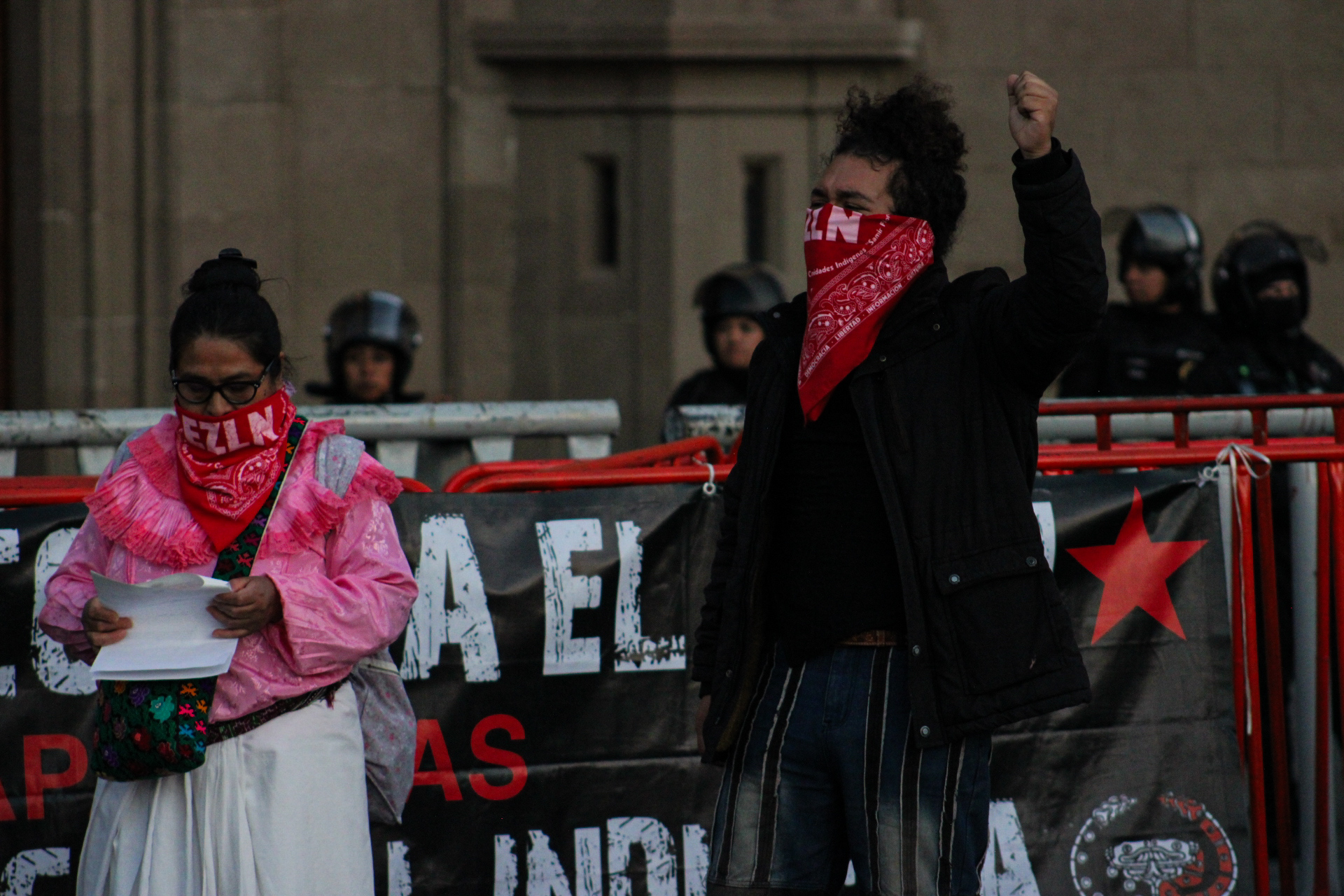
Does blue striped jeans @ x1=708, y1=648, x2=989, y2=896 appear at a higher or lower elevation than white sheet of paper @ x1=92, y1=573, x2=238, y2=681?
lower

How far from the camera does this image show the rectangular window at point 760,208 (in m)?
9.21

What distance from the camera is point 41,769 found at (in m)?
4.29

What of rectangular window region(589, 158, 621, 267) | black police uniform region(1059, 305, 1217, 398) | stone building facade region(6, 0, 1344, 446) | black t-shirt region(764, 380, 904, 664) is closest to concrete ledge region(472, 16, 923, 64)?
stone building facade region(6, 0, 1344, 446)

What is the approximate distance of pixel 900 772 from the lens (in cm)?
302

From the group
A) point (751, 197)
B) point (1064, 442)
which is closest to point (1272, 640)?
point (1064, 442)

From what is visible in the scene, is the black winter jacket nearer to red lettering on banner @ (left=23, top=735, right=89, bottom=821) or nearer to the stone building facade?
red lettering on banner @ (left=23, top=735, right=89, bottom=821)

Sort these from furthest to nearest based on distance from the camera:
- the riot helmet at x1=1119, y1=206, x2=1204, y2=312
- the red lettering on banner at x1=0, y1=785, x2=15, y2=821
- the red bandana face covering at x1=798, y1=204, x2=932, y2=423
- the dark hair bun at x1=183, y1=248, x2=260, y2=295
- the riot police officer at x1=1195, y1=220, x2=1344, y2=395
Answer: the riot helmet at x1=1119, y1=206, x2=1204, y2=312, the riot police officer at x1=1195, y1=220, x2=1344, y2=395, the red lettering on banner at x1=0, y1=785, x2=15, y2=821, the dark hair bun at x1=183, y1=248, x2=260, y2=295, the red bandana face covering at x1=798, y1=204, x2=932, y2=423

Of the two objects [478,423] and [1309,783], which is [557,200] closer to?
[478,423]

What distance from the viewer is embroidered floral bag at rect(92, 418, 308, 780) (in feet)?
9.71

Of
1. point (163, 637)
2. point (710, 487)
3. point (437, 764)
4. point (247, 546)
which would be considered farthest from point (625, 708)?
point (163, 637)

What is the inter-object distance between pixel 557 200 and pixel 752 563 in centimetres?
623

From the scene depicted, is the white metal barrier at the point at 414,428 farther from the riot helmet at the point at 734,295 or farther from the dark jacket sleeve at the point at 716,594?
the riot helmet at the point at 734,295

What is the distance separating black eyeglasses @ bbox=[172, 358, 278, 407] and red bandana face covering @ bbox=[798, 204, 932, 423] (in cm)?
105

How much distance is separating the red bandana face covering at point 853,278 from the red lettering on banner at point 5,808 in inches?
97.3
